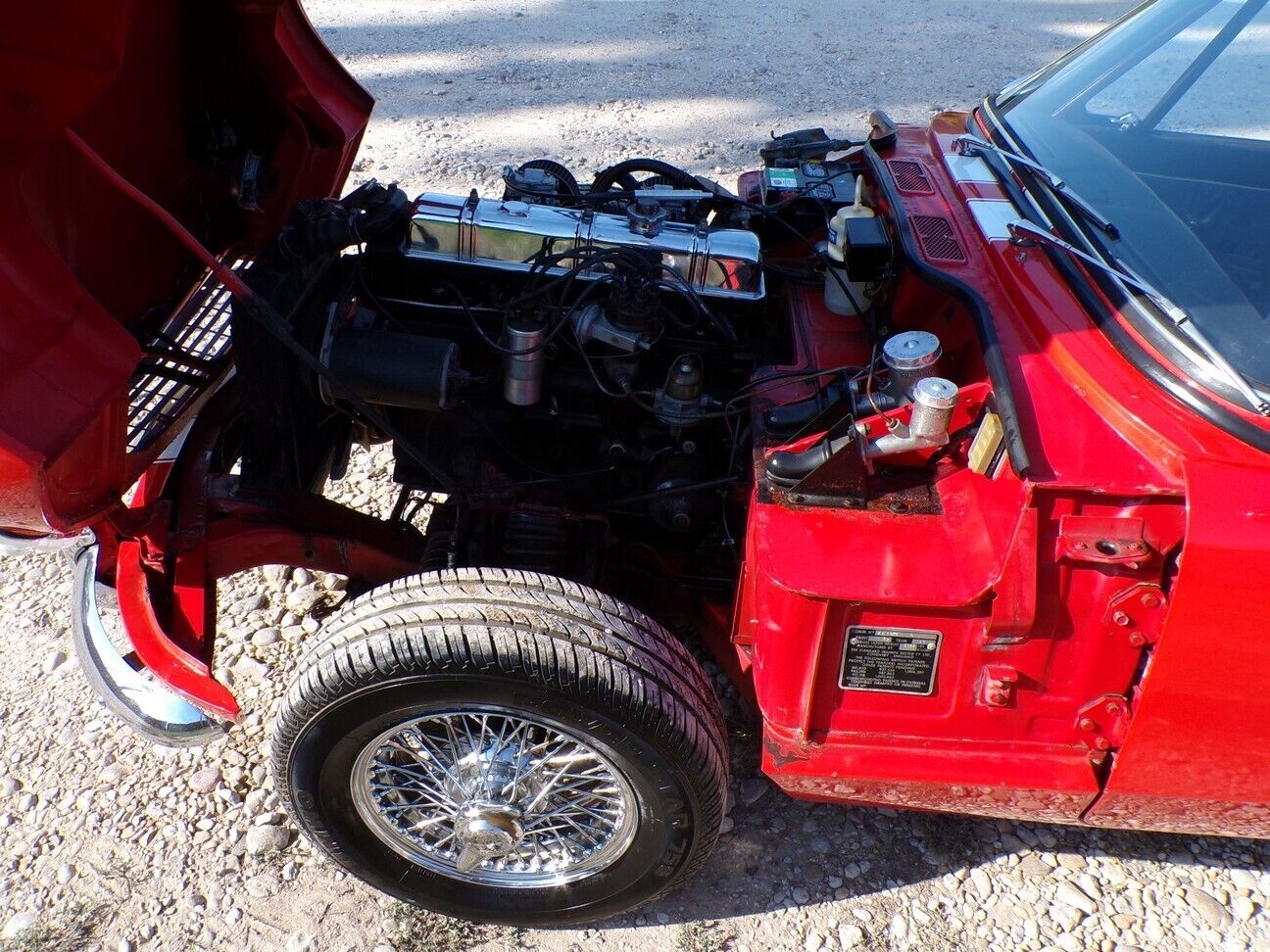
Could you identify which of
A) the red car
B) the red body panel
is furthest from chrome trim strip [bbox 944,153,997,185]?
the red body panel

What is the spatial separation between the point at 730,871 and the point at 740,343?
51.4 inches

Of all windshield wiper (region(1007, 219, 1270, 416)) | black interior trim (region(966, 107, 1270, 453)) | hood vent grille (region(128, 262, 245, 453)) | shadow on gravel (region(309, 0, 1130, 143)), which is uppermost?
windshield wiper (region(1007, 219, 1270, 416))

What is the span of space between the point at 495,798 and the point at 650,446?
3.02 feet

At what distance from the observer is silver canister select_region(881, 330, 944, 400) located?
203cm

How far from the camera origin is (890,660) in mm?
1916

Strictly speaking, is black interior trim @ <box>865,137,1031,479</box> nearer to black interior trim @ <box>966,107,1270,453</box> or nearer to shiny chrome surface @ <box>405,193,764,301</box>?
black interior trim @ <box>966,107,1270,453</box>

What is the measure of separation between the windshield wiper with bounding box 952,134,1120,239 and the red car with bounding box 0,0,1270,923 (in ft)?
0.04

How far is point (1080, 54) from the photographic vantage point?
2.89 metres

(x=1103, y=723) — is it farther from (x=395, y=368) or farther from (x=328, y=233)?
(x=328, y=233)

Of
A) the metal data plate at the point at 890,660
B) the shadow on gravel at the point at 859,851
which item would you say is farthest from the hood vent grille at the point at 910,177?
the shadow on gravel at the point at 859,851

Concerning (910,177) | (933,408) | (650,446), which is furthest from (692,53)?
(933,408)

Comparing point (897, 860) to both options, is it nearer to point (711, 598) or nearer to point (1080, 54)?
point (711, 598)

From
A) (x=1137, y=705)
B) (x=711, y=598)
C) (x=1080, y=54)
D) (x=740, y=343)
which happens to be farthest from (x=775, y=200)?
(x=1137, y=705)

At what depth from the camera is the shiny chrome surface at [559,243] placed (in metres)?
2.41
